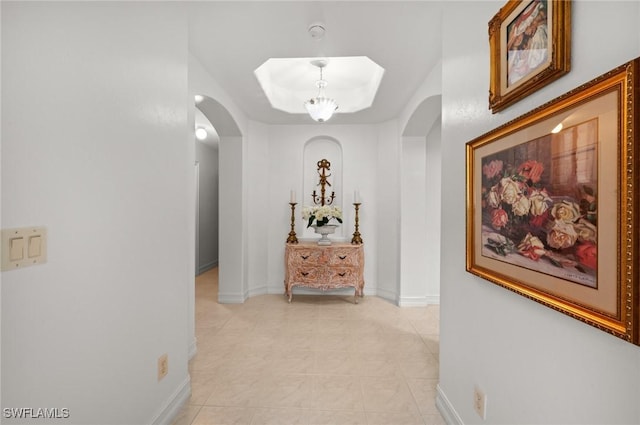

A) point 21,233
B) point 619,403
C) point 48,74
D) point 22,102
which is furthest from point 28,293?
point 619,403

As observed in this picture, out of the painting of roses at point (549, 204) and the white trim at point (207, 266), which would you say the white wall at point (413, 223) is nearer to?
the painting of roses at point (549, 204)

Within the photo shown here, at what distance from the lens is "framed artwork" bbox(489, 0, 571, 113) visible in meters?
0.90

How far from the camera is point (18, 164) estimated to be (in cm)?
91

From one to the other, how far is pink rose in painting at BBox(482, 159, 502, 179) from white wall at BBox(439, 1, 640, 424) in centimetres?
17

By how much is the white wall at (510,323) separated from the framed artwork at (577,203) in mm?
71

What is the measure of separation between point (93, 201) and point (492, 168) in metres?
1.64

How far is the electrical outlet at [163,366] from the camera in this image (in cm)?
165

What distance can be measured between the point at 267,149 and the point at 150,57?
9.45 feet

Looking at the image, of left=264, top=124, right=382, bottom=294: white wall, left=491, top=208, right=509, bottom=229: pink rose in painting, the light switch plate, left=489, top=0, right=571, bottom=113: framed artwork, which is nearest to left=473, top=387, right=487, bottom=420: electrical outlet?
left=491, top=208, right=509, bottom=229: pink rose in painting

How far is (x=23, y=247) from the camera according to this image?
923 millimetres

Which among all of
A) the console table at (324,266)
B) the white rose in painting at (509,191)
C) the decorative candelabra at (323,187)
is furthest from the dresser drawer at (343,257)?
the white rose in painting at (509,191)

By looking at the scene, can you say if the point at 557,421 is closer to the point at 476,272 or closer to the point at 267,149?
the point at 476,272

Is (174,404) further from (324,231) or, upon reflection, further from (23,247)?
(324,231)

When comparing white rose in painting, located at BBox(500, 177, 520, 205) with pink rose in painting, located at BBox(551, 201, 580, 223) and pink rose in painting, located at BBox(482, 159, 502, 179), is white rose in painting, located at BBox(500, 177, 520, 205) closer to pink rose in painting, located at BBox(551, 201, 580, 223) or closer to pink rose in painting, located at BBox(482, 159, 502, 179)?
pink rose in painting, located at BBox(482, 159, 502, 179)
